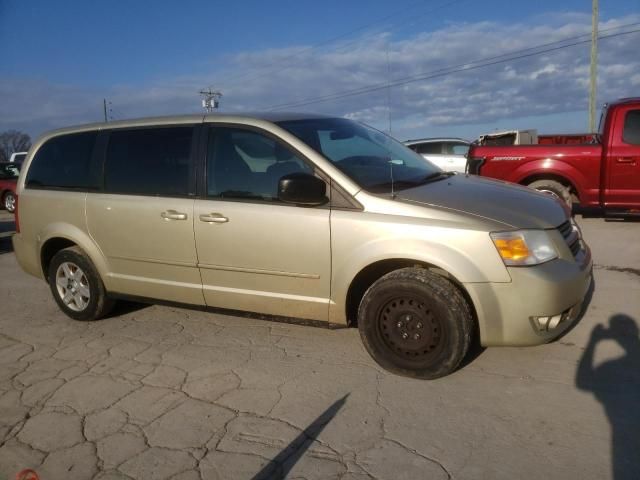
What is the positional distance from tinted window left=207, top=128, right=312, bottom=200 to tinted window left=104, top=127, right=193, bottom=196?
253mm

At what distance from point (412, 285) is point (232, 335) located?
1.82 m

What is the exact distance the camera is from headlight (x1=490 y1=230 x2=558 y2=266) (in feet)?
10.8

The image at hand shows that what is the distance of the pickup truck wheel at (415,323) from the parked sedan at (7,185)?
16.8 metres

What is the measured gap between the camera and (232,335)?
458 cm

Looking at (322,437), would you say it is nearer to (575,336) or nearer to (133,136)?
(575,336)

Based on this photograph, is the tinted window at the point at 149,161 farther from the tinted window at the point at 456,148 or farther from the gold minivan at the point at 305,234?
the tinted window at the point at 456,148

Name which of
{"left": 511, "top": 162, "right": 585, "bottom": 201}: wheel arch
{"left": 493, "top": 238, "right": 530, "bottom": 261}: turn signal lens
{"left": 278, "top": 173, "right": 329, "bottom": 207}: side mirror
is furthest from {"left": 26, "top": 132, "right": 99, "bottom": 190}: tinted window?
{"left": 511, "top": 162, "right": 585, "bottom": 201}: wheel arch

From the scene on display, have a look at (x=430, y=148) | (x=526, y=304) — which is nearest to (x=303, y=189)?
(x=526, y=304)

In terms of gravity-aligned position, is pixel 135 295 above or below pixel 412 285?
below

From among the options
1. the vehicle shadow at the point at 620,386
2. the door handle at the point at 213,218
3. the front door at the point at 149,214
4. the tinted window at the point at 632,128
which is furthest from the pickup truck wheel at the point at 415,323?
the tinted window at the point at 632,128

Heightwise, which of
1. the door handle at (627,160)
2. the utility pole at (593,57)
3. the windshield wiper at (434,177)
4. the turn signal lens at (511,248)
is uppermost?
the utility pole at (593,57)

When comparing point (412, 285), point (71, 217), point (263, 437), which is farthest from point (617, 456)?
point (71, 217)

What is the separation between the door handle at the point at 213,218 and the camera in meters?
4.04

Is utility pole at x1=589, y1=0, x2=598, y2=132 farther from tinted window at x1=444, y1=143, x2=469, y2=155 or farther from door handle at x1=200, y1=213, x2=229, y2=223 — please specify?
door handle at x1=200, y1=213, x2=229, y2=223
